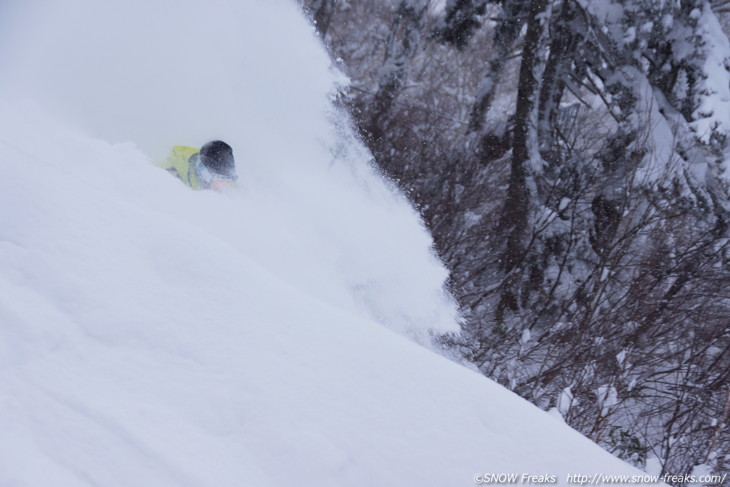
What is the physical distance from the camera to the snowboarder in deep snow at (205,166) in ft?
18.2

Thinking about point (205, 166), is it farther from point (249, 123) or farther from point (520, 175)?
point (520, 175)

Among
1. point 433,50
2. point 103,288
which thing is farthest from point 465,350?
point 433,50

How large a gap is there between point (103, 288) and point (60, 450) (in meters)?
0.72

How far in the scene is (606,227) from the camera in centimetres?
615

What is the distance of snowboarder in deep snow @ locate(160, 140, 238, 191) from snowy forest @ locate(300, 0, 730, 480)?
3.30 m

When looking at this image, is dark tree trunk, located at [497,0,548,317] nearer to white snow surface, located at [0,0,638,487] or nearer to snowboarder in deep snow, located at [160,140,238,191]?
snowboarder in deep snow, located at [160,140,238,191]

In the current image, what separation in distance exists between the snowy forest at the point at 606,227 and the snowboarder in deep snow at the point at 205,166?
3304 millimetres

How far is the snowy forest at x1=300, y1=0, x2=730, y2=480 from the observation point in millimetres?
4309

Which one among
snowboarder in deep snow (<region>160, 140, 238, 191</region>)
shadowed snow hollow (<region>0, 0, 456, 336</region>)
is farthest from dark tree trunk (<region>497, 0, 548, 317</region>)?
snowboarder in deep snow (<region>160, 140, 238, 191</region>)

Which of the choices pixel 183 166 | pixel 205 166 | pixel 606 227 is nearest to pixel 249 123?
pixel 183 166

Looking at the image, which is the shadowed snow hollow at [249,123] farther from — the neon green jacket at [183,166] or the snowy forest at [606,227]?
the snowy forest at [606,227]

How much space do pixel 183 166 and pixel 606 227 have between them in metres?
5.49

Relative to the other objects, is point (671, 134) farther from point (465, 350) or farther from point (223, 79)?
point (223, 79)

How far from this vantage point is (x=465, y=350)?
584 centimetres
